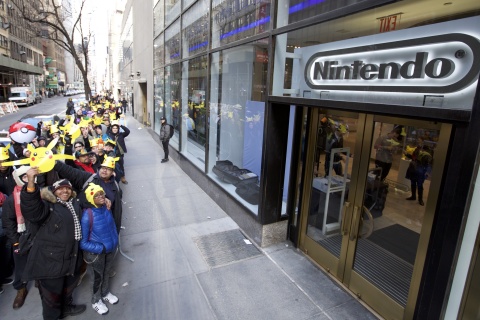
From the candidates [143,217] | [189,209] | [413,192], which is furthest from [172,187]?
[413,192]

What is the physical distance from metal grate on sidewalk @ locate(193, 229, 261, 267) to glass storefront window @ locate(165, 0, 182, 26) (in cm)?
825

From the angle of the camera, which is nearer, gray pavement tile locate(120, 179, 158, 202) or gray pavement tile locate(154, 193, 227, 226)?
gray pavement tile locate(154, 193, 227, 226)

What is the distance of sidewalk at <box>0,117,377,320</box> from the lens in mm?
3654

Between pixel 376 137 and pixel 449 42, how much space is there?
1.42 m

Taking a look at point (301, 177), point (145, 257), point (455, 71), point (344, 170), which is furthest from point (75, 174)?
point (455, 71)

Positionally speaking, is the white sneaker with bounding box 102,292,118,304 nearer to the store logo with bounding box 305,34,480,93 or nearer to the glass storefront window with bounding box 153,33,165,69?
the store logo with bounding box 305,34,480,93

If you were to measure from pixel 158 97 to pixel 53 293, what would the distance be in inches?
523

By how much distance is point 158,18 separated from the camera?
14367 mm

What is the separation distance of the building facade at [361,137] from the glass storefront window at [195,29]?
0.38m

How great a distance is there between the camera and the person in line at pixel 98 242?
3.28 m

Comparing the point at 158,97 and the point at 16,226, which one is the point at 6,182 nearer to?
the point at 16,226

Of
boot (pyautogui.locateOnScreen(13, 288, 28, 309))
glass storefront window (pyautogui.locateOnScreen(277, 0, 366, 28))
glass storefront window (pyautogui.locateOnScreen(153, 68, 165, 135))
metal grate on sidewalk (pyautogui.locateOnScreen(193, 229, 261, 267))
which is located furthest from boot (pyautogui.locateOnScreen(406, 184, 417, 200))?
glass storefront window (pyautogui.locateOnScreen(153, 68, 165, 135))

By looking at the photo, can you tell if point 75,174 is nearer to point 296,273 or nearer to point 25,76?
point 296,273

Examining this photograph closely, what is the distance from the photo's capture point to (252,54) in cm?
556
